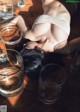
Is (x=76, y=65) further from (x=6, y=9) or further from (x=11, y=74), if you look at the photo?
(x=6, y=9)

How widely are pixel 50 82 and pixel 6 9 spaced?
335 mm

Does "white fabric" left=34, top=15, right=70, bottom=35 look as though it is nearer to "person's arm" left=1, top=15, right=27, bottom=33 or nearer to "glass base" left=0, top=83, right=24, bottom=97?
"person's arm" left=1, top=15, right=27, bottom=33

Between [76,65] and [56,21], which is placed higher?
[56,21]

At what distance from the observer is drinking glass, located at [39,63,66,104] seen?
31.6 inches

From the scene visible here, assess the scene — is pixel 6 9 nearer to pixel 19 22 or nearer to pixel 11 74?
pixel 19 22

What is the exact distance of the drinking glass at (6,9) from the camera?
100 cm

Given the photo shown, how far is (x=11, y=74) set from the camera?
79cm

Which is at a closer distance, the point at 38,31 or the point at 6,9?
the point at 38,31

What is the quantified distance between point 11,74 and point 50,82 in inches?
3.9

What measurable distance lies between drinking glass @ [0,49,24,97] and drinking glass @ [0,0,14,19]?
171 millimetres

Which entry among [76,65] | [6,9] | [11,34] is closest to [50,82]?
[76,65]

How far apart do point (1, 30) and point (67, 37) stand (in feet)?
0.68

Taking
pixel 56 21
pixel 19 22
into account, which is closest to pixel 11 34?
pixel 19 22

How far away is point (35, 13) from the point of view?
996mm
